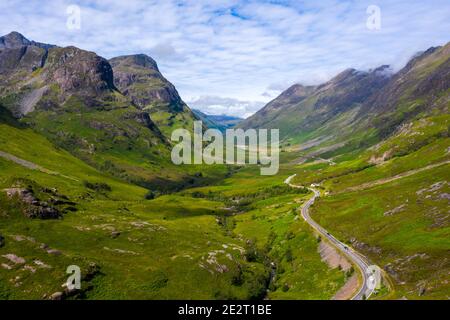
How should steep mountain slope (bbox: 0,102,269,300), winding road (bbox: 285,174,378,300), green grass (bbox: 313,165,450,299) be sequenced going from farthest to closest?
steep mountain slope (bbox: 0,102,269,300)
green grass (bbox: 313,165,450,299)
winding road (bbox: 285,174,378,300)

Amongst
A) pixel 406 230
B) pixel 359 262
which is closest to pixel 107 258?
pixel 359 262

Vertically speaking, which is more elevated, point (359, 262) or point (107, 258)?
point (107, 258)

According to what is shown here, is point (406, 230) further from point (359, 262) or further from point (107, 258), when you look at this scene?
point (107, 258)

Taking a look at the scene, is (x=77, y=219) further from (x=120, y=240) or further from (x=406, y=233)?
(x=406, y=233)

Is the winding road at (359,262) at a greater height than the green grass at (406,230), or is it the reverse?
the green grass at (406,230)

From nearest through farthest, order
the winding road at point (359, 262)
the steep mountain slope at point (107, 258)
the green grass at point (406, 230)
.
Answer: the winding road at point (359, 262) < the green grass at point (406, 230) < the steep mountain slope at point (107, 258)

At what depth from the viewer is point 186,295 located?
11331 centimetres

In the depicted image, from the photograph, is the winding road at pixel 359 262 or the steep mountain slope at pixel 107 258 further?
the steep mountain slope at pixel 107 258

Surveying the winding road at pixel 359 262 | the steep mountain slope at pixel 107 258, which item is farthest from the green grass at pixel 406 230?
the steep mountain slope at pixel 107 258

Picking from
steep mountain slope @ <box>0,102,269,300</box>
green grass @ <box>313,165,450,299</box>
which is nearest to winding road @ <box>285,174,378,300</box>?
green grass @ <box>313,165,450,299</box>

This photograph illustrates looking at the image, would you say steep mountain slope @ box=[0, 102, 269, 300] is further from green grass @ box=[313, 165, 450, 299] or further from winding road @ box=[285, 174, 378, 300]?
green grass @ box=[313, 165, 450, 299]

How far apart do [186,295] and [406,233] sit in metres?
79.7

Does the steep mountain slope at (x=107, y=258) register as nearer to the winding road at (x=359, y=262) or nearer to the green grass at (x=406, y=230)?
the winding road at (x=359, y=262)

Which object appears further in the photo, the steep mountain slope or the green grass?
the steep mountain slope
